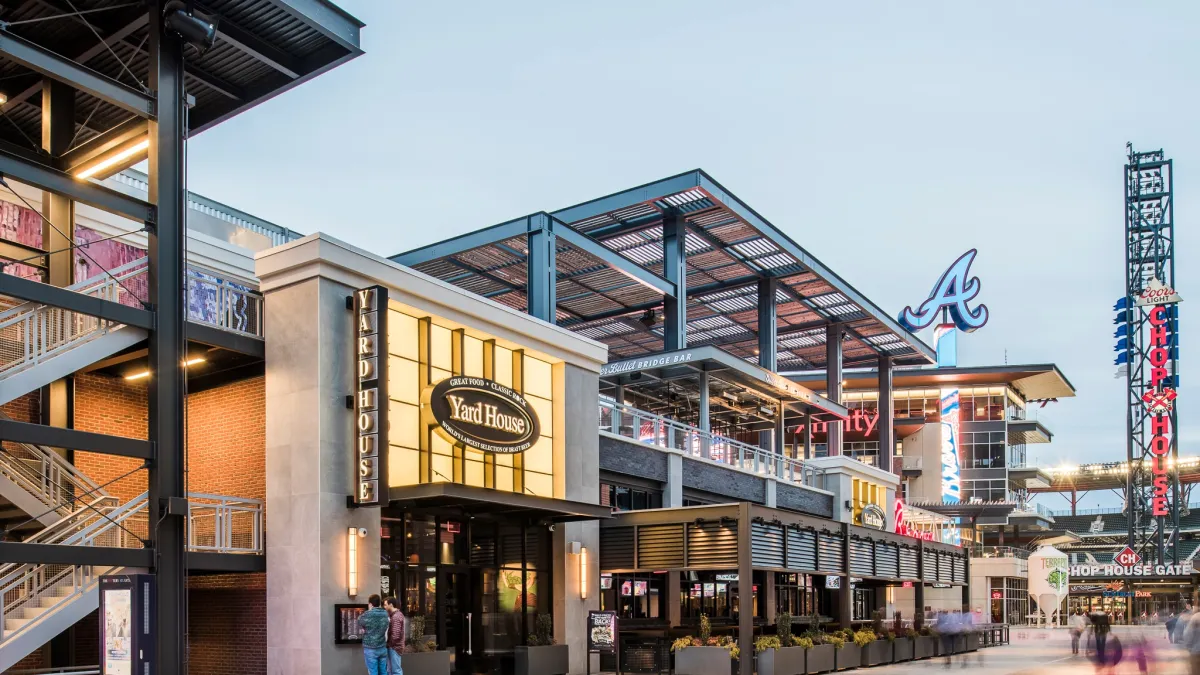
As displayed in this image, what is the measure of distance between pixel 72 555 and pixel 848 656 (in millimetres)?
19993

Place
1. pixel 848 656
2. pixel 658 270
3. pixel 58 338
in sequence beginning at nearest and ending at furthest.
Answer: pixel 58 338 < pixel 848 656 < pixel 658 270

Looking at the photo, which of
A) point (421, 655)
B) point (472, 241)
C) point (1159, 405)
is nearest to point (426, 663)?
point (421, 655)

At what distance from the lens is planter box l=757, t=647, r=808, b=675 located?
1032 inches

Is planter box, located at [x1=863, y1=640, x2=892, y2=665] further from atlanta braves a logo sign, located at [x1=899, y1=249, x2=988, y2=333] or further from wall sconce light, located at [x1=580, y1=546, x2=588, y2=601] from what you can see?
atlanta braves a logo sign, located at [x1=899, y1=249, x2=988, y2=333]

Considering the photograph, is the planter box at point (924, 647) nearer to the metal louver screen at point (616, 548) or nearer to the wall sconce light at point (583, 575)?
the metal louver screen at point (616, 548)

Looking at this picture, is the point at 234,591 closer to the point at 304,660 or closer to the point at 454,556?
the point at 304,660

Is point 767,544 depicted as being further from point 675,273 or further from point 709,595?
point 675,273

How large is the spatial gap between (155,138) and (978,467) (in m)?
71.1

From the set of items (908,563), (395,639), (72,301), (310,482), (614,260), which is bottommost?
(908,563)

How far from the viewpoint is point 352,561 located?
68.9ft

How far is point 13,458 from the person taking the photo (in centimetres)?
1947

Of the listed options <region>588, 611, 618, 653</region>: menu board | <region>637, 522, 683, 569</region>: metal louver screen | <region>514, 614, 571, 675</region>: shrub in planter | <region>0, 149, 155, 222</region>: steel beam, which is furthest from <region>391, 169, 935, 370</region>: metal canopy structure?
<region>0, 149, 155, 222</region>: steel beam

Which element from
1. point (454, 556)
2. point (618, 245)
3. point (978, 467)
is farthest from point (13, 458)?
point (978, 467)

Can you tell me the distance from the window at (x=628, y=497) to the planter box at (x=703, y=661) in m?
4.66
